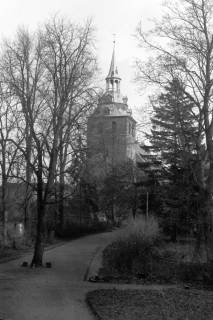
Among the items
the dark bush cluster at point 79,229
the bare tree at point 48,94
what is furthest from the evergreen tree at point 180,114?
the dark bush cluster at point 79,229

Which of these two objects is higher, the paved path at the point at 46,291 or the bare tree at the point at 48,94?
the bare tree at the point at 48,94

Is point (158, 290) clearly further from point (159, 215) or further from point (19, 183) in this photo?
point (159, 215)

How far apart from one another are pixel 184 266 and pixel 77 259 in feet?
24.6

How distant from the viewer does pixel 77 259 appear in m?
24.4

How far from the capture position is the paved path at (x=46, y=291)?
1102cm

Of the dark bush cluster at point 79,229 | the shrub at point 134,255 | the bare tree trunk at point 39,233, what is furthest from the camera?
the dark bush cluster at point 79,229

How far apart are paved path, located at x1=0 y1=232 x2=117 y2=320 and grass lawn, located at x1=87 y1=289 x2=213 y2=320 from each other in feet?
1.47

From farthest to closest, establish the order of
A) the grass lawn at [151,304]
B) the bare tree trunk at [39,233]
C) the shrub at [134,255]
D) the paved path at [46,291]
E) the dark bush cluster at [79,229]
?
the dark bush cluster at [79,229], the bare tree trunk at [39,233], the shrub at [134,255], the paved path at [46,291], the grass lawn at [151,304]

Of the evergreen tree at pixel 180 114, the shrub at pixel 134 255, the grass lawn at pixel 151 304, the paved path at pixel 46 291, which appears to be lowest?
the paved path at pixel 46 291

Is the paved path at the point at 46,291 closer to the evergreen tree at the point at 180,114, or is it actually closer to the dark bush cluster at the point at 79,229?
the evergreen tree at the point at 180,114

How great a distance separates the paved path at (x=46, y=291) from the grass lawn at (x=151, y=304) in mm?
448

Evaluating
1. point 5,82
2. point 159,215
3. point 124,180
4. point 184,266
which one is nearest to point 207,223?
point 184,266

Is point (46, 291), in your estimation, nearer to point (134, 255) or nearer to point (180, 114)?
point (134, 255)

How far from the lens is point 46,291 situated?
14.2m
